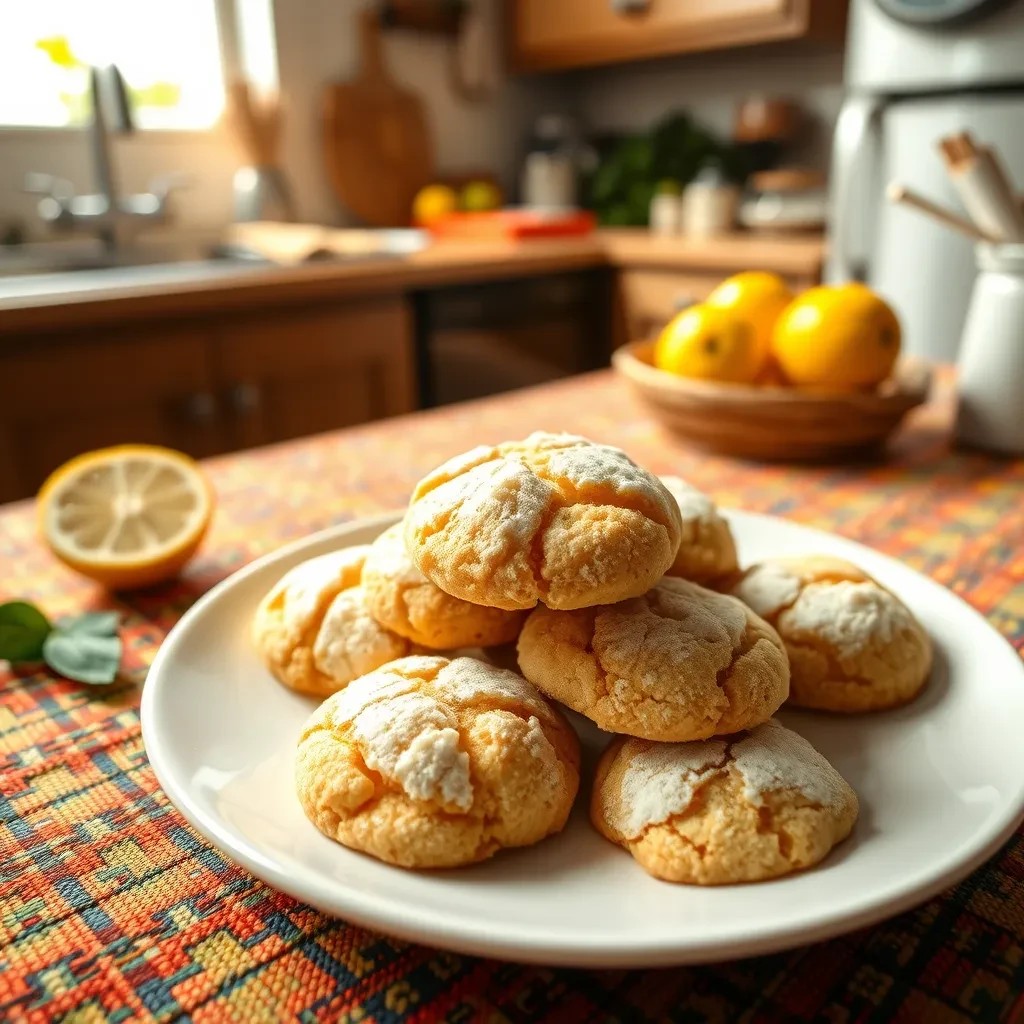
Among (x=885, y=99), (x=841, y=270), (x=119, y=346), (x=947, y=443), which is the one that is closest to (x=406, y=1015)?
(x=947, y=443)

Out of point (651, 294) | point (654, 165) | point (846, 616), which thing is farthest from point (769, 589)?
point (654, 165)

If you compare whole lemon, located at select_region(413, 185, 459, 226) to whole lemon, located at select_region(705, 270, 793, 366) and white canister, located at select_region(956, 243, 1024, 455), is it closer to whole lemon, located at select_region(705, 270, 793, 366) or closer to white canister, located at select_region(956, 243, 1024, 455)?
whole lemon, located at select_region(705, 270, 793, 366)

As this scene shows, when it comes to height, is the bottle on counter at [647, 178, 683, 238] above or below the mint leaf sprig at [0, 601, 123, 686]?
above

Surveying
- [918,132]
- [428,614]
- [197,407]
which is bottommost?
[197,407]

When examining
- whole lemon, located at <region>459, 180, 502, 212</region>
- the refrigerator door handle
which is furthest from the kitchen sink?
the refrigerator door handle

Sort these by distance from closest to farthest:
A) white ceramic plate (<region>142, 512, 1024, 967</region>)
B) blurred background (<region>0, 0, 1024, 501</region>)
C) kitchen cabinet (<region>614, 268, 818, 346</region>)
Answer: white ceramic plate (<region>142, 512, 1024, 967</region>) < blurred background (<region>0, 0, 1024, 501</region>) < kitchen cabinet (<region>614, 268, 818, 346</region>)

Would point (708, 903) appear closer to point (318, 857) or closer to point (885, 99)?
point (318, 857)

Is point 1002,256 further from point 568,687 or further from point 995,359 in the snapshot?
point 568,687
